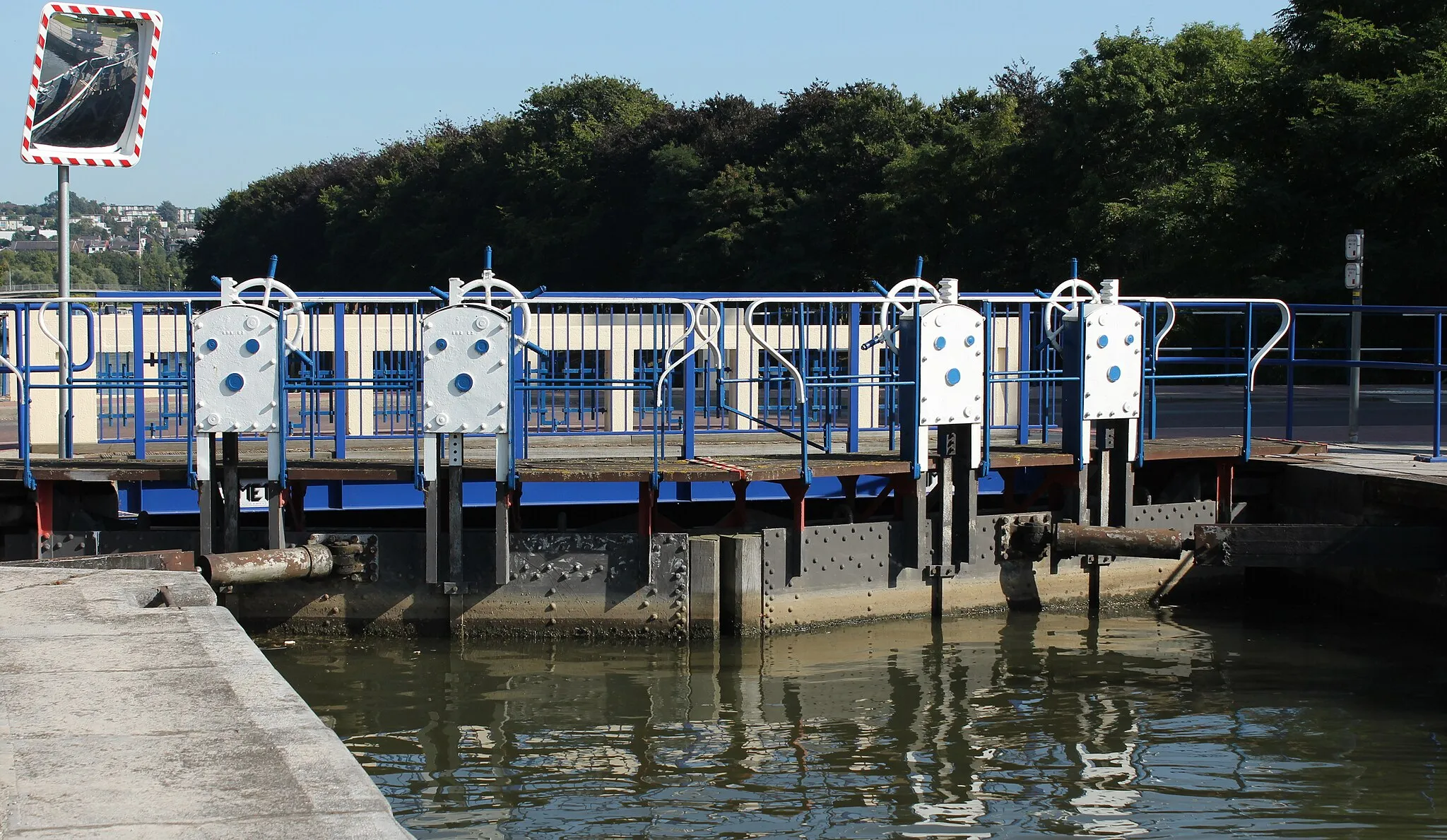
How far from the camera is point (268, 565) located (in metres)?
11.3

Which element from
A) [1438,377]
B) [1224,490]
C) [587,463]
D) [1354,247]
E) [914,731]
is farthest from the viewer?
[1354,247]

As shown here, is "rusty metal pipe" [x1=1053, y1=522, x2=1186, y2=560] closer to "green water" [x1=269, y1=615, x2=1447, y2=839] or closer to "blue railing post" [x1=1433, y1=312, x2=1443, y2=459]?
"green water" [x1=269, y1=615, x2=1447, y2=839]

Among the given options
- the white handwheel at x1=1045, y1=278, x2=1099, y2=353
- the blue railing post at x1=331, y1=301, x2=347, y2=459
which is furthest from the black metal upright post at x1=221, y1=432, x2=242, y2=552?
the white handwheel at x1=1045, y1=278, x2=1099, y2=353

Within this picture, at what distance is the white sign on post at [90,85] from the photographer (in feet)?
37.8

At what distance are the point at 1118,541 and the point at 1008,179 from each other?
1301 inches

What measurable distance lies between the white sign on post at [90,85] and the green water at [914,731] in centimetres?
429

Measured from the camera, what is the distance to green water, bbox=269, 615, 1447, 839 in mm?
8094

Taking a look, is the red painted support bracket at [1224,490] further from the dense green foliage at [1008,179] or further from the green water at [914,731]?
the dense green foliage at [1008,179]

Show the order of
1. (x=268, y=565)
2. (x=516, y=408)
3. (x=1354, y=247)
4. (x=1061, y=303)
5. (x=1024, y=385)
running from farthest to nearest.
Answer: (x=1354, y=247) → (x=1024, y=385) → (x=1061, y=303) → (x=516, y=408) → (x=268, y=565)

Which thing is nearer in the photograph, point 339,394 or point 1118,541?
point 339,394

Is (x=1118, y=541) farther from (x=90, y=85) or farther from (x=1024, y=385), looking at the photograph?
(x=90, y=85)

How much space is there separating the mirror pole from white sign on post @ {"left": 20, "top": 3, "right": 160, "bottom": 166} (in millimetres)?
223

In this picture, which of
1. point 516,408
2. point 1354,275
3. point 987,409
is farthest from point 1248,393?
point 516,408

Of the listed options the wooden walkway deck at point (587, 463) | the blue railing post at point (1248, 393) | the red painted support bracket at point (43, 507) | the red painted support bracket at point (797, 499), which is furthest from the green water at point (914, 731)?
the red painted support bracket at point (43, 507)
